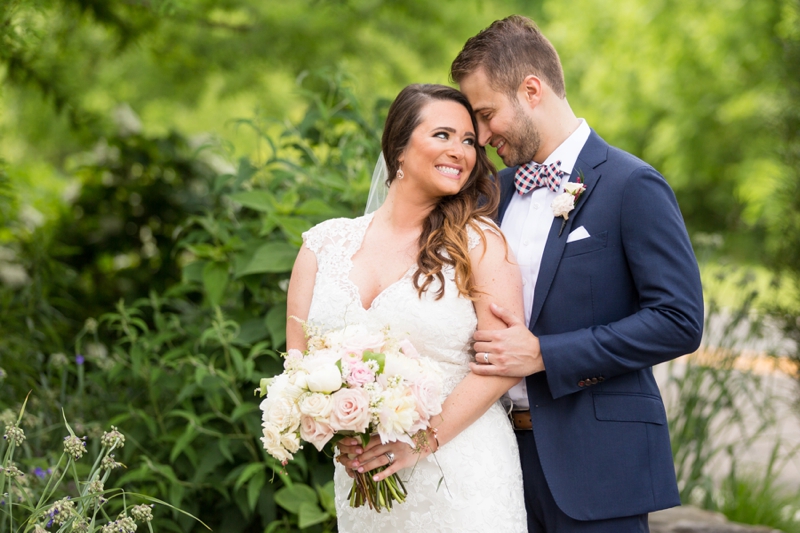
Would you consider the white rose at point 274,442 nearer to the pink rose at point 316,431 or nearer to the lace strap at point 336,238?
the pink rose at point 316,431

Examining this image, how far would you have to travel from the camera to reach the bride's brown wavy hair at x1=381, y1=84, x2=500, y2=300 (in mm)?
2678

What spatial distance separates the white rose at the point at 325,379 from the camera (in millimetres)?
2137

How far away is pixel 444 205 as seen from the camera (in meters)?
2.91

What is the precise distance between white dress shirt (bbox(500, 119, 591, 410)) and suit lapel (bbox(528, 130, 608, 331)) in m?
0.06

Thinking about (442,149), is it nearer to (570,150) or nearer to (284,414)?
(570,150)

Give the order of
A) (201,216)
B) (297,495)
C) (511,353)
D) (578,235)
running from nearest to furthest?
1. (511,353)
2. (578,235)
3. (297,495)
4. (201,216)

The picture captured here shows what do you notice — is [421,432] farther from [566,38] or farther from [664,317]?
[566,38]

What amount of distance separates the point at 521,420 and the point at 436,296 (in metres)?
0.57

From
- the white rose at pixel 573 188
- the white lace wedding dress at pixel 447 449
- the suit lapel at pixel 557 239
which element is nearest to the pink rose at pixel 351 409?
the white lace wedding dress at pixel 447 449

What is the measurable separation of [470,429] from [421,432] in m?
0.35

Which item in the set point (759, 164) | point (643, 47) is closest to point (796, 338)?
point (759, 164)

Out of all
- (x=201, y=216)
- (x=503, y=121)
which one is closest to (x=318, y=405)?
(x=503, y=121)

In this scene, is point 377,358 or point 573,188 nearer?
point 377,358

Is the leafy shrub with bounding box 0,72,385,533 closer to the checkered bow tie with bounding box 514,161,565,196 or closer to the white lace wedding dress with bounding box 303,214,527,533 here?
the white lace wedding dress with bounding box 303,214,527,533
